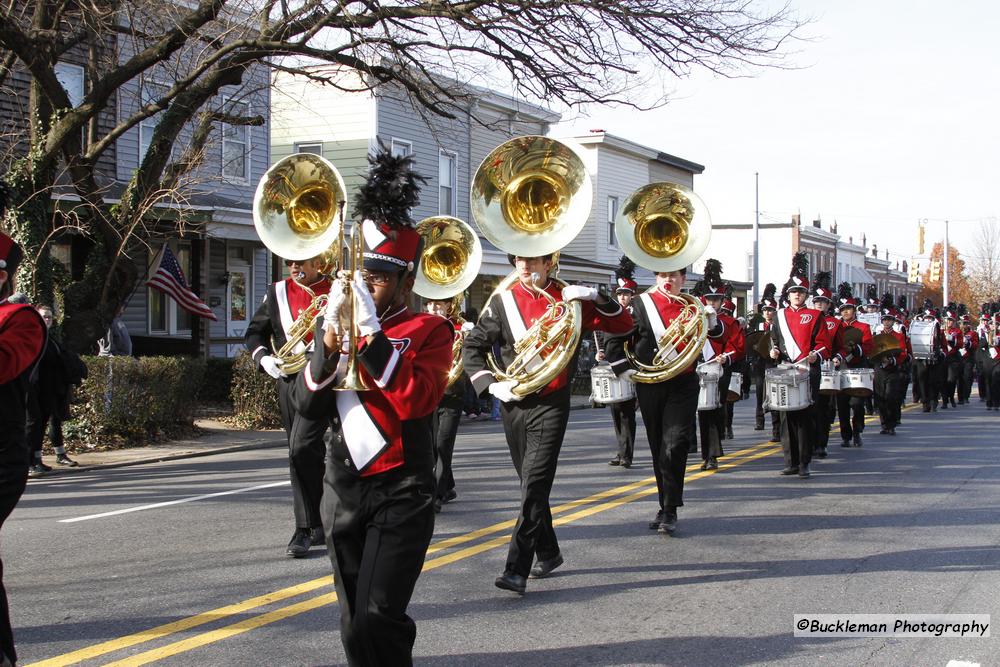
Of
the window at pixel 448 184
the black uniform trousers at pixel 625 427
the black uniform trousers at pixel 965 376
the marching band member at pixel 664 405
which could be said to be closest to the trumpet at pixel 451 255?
the marching band member at pixel 664 405

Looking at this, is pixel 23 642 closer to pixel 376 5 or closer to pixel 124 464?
pixel 124 464

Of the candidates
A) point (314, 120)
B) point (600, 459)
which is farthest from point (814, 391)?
point (314, 120)

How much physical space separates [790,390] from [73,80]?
14.6 meters

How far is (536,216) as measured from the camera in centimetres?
685

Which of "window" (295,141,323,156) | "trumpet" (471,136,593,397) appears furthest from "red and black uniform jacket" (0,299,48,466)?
"window" (295,141,323,156)

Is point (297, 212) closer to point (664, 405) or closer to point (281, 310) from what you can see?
point (281, 310)

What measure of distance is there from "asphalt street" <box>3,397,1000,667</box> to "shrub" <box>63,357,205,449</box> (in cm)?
197

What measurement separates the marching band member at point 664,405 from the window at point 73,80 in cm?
1374

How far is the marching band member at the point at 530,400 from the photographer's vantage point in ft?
20.0

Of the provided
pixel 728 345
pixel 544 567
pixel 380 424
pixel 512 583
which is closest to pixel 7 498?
pixel 380 424

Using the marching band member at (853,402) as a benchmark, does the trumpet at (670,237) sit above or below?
above

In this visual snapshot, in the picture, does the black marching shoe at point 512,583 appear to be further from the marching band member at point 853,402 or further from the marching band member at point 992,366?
the marching band member at point 992,366

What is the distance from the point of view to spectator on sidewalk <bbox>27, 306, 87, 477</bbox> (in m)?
7.59

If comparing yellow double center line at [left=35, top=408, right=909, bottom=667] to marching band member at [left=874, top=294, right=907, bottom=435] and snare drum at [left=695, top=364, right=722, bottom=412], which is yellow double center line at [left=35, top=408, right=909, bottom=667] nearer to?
snare drum at [left=695, top=364, right=722, bottom=412]
